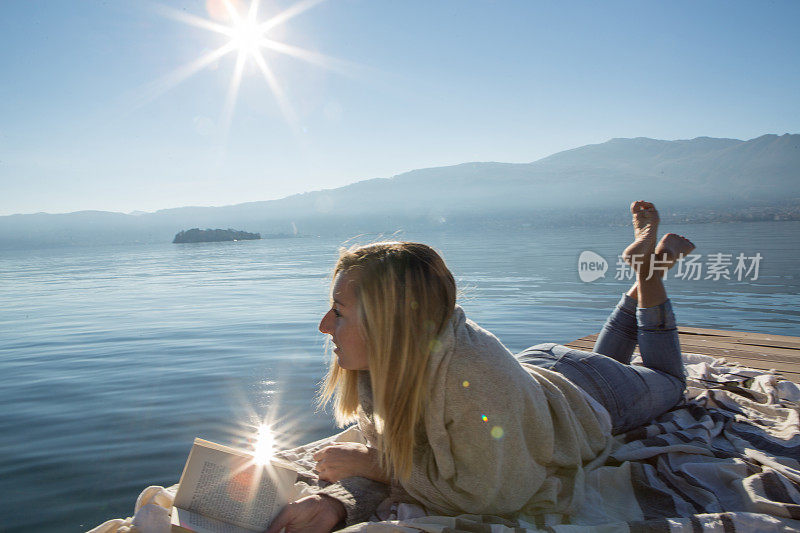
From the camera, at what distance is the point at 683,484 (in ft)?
6.38

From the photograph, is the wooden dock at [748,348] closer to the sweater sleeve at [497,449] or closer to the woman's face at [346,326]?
the sweater sleeve at [497,449]

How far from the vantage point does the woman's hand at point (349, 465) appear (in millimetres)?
1952

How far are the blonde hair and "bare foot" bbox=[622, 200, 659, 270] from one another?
162cm

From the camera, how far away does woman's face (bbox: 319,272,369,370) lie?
5.42 ft

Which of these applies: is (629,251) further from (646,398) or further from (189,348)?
(189,348)

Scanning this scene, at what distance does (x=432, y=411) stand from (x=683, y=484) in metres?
1.15

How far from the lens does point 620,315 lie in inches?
118

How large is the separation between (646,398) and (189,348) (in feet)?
17.7

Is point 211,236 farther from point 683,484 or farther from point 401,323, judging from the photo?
point 683,484

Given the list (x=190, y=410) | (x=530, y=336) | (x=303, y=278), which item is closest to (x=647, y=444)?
(x=190, y=410)
